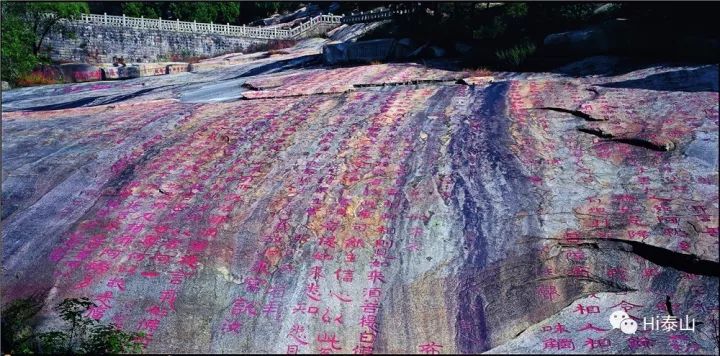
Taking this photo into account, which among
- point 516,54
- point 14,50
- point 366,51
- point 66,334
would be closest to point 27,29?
point 14,50

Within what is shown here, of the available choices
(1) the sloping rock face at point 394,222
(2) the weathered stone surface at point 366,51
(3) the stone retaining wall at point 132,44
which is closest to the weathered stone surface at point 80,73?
(3) the stone retaining wall at point 132,44

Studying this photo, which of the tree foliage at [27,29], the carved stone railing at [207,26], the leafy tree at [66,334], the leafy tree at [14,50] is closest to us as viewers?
the leafy tree at [66,334]

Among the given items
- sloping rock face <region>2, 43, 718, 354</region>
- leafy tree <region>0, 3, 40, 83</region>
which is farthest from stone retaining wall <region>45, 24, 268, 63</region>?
sloping rock face <region>2, 43, 718, 354</region>

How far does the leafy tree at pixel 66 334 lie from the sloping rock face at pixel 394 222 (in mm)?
156

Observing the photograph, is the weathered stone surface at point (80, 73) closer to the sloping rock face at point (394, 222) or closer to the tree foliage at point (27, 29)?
the tree foliage at point (27, 29)

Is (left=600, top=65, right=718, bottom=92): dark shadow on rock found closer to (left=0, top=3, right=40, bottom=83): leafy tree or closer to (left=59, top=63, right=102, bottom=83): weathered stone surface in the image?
(left=0, top=3, right=40, bottom=83): leafy tree

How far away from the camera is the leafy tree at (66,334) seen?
5.16 meters

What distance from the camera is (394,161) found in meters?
7.09

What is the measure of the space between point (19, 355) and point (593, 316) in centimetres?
475

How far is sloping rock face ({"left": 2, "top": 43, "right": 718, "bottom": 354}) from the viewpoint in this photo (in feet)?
17.2

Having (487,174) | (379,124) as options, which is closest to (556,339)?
(487,174)

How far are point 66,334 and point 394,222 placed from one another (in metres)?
3.06

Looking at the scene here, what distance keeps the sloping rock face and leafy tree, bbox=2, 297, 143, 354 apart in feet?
0.51

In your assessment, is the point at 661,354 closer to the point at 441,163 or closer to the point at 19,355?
the point at 441,163
